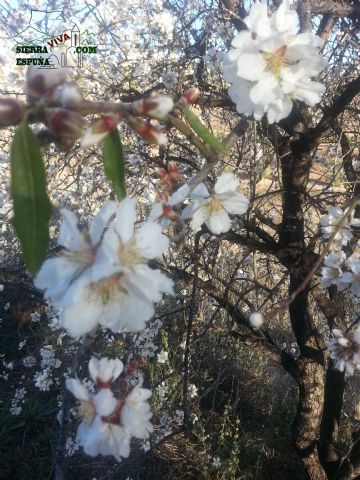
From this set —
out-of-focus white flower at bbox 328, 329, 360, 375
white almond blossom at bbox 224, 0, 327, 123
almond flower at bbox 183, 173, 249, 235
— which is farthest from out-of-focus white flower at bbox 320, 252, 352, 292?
white almond blossom at bbox 224, 0, 327, 123

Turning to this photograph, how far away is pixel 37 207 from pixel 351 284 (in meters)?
1.35

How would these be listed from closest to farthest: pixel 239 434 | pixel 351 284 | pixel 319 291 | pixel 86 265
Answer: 1. pixel 86 265
2. pixel 351 284
3. pixel 319 291
4. pixel 239 434

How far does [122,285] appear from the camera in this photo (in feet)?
2.31

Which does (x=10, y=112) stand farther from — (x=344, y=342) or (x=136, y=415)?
(x=344, y=342)

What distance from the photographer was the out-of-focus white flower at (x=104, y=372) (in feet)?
3.02

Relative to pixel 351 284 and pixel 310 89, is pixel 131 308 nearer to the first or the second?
pixel 310 89

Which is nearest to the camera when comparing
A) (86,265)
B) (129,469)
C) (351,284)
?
(86,265)

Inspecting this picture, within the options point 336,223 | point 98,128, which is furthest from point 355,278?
point 98,128

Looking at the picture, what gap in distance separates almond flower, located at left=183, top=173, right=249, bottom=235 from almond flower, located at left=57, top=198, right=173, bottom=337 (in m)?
0.46

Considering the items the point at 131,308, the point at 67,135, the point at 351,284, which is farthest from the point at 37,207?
the point at 351,284

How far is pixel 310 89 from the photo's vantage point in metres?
0.91

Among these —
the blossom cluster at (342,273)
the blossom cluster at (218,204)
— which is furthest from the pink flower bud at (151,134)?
the blossom cluster at (342,273)

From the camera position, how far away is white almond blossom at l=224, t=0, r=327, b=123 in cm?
83

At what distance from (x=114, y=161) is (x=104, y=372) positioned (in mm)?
424
